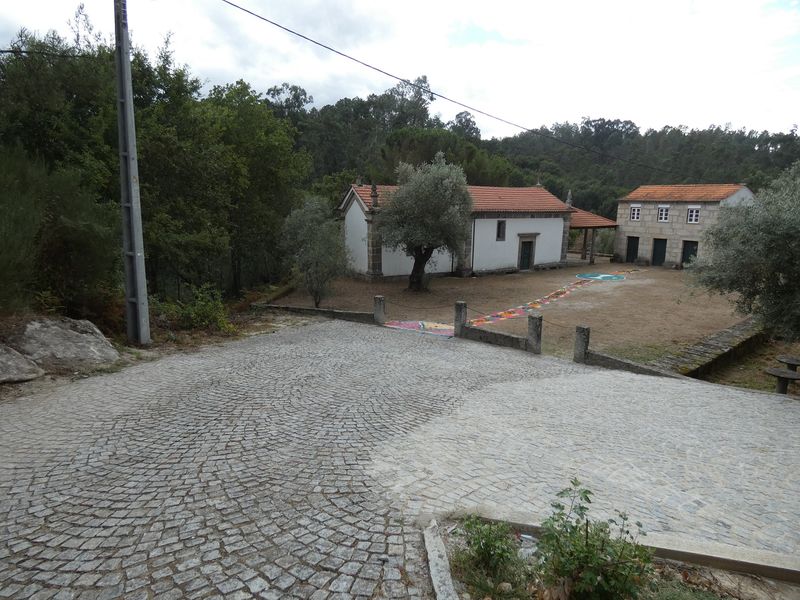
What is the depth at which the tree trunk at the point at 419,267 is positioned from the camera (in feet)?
74.9

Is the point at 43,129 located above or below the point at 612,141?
below

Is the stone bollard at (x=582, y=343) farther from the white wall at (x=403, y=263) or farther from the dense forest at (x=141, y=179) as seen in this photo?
the white wall at (x=403, y=263)

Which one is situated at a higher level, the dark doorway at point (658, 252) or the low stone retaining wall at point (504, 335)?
the dark doorway at point (658, 252)

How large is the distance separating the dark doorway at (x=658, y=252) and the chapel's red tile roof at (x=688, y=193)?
3.04 m

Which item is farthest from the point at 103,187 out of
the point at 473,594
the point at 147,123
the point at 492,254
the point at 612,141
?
the point at 612,141

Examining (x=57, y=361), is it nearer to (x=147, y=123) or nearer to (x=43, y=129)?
(x=43, y=129)

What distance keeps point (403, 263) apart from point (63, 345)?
19.2 m

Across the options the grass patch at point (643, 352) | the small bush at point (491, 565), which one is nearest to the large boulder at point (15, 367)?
the small bush at point (491, 565)

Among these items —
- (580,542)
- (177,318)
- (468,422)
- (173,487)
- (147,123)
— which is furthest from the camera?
(147,123)

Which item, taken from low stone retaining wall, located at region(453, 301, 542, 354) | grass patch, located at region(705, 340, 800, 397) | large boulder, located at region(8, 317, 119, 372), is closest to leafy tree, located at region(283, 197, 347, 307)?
low stone retaining wall, located at region(453, 301, 542, 354)

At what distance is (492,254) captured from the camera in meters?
29.0

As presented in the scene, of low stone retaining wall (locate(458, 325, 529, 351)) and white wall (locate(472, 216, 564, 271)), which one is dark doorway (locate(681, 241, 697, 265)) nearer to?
white wall (locate(472, 216, 564, 271))

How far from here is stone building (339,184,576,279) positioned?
25578mm

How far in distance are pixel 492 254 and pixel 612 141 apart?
229ft
